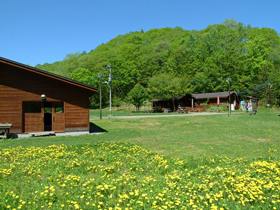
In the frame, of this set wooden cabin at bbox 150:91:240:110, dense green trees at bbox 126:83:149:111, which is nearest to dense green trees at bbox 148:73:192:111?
wooden cabin at bbox 150:91:240:110

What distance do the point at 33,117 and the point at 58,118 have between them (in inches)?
69.6

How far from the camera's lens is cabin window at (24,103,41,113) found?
16531 millimetres

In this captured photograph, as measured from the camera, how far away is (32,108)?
16.7 metres

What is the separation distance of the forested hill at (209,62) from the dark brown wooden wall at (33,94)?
44847mm

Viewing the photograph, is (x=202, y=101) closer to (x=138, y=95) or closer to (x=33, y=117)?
(x=138, y=95)

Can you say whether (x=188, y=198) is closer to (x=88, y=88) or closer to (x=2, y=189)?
(x=2, y=189)

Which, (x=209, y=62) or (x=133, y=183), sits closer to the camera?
(x=133, y=183)

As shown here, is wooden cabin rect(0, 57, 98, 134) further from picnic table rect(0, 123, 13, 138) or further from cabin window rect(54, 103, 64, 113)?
picnic table rect(0, 123, 13, 138)

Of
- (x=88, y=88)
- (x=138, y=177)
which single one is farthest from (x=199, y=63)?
(x=138, y=177)

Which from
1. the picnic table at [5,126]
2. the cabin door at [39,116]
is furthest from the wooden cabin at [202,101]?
the picnic table at [5,126]

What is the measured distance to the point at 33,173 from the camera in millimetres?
6930

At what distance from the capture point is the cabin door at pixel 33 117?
1642 centimetres

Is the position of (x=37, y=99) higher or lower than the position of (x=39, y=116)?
higher

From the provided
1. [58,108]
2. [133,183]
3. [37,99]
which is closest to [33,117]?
[37,99]
